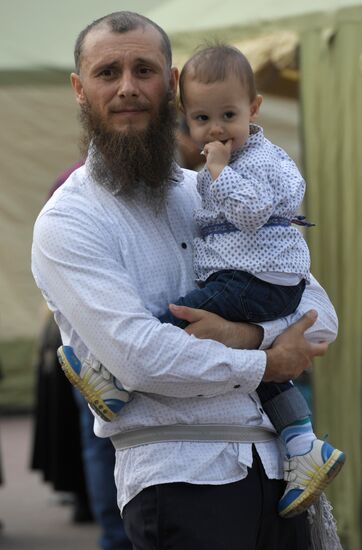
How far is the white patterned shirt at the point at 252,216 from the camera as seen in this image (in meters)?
2.68

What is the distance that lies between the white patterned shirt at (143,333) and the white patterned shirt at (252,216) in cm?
10

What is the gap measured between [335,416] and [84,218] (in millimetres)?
3046

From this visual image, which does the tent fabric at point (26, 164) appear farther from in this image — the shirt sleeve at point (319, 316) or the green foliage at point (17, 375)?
the shirt sleeve at point (319, 316)

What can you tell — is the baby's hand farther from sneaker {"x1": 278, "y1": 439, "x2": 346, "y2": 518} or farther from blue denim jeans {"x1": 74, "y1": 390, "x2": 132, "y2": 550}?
blue denim jeans {"x1": 74, "y1": 390, "x2": 132, "y2": 550}

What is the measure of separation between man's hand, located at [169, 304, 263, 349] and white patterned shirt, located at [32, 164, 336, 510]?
5 centimetres

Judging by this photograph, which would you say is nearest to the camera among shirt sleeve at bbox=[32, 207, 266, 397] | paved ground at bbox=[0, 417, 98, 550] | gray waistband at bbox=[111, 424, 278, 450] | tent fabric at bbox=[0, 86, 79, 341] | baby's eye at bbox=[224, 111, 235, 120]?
shirt sleeve at bbox=[32, 207, 266, 397]

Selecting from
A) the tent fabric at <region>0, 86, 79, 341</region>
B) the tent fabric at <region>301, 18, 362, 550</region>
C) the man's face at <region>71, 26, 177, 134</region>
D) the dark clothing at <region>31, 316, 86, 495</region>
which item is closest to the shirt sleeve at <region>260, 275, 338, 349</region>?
the man's face at <region>71, 26, 177, 134</region>

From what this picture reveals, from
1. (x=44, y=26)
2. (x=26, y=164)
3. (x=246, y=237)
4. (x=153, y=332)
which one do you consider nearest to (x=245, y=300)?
(x=246, y=237)

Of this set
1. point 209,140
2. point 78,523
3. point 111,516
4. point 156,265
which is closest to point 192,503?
point 156,265

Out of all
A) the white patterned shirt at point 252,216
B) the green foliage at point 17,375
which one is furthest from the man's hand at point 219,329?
the green foliage at point 17,375

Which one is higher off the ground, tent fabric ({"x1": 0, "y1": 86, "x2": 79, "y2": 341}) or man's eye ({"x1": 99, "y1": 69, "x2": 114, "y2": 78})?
man's eye ({"x1": 99, "y1": 69, "x2": 114, "y2": 78})

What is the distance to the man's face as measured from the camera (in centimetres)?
278

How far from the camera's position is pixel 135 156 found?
9.19ft

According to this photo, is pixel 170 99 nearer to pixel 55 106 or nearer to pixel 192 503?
pixel 192 503
